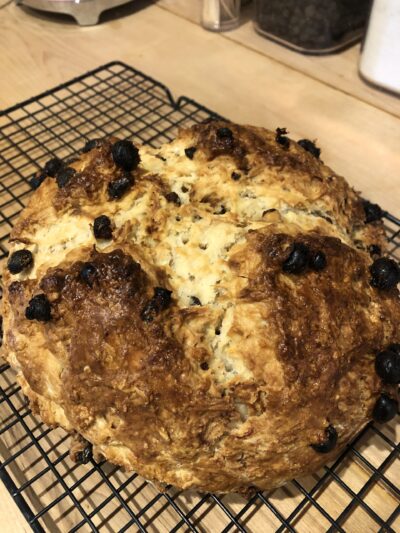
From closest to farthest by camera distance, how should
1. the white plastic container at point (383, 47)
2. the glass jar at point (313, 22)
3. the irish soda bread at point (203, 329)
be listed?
the irish soda bread at point (203, 329), the white plastic container at point (383, 47), the glass jar at point (313, 22)

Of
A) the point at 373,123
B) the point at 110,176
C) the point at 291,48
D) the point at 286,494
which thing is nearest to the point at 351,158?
the point at 373,123

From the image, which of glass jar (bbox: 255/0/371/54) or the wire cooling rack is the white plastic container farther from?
the wire cooling rack

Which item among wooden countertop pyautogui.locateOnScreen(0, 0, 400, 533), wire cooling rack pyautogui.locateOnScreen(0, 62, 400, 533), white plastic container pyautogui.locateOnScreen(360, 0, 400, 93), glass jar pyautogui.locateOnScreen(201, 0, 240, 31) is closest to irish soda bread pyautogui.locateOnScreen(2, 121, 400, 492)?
wire cooling rack pyautogui.locateOnScreen(0, 62, 400, 533)

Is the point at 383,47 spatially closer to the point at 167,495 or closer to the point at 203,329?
the point at 203,329

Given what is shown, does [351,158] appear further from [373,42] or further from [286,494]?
[286,494]

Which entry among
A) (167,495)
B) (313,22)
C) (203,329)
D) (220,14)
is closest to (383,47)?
(313,22)

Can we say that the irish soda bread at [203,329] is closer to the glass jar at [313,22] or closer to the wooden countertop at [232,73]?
the wooden countertop at [232,73]

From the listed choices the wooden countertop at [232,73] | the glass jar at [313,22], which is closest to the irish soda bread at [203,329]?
the wooden countertop at [232,73]
